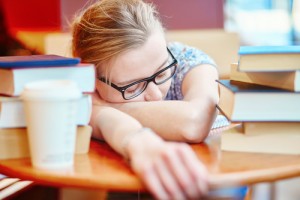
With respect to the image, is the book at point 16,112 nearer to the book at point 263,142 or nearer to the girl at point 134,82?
the girl at point 134,82

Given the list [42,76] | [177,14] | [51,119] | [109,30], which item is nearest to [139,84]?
[109,30]

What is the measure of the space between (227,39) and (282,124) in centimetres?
123

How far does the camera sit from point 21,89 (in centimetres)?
103

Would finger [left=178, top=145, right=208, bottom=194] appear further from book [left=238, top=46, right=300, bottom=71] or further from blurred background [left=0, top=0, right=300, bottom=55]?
blurred background [left=0, top=0, right=300, bottom=55]

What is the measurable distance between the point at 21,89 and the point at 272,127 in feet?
1.66

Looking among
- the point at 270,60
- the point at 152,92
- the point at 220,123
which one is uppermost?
the point at 270,60

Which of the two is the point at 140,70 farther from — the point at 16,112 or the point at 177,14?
the point at 177,14

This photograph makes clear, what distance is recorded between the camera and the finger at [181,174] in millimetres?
840

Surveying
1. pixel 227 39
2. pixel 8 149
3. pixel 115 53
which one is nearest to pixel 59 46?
pixel 227 39

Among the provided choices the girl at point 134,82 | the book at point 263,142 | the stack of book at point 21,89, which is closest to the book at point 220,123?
the girl at point 134,82

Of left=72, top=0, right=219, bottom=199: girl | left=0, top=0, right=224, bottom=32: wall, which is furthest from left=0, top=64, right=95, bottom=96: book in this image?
left=0, top=0, right=224, bottom=32: wall

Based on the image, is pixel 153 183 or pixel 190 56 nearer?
pixel 153 183

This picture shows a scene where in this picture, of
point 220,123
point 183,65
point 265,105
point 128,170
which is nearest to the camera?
point 128,170

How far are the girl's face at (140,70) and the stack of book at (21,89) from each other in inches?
6.8
